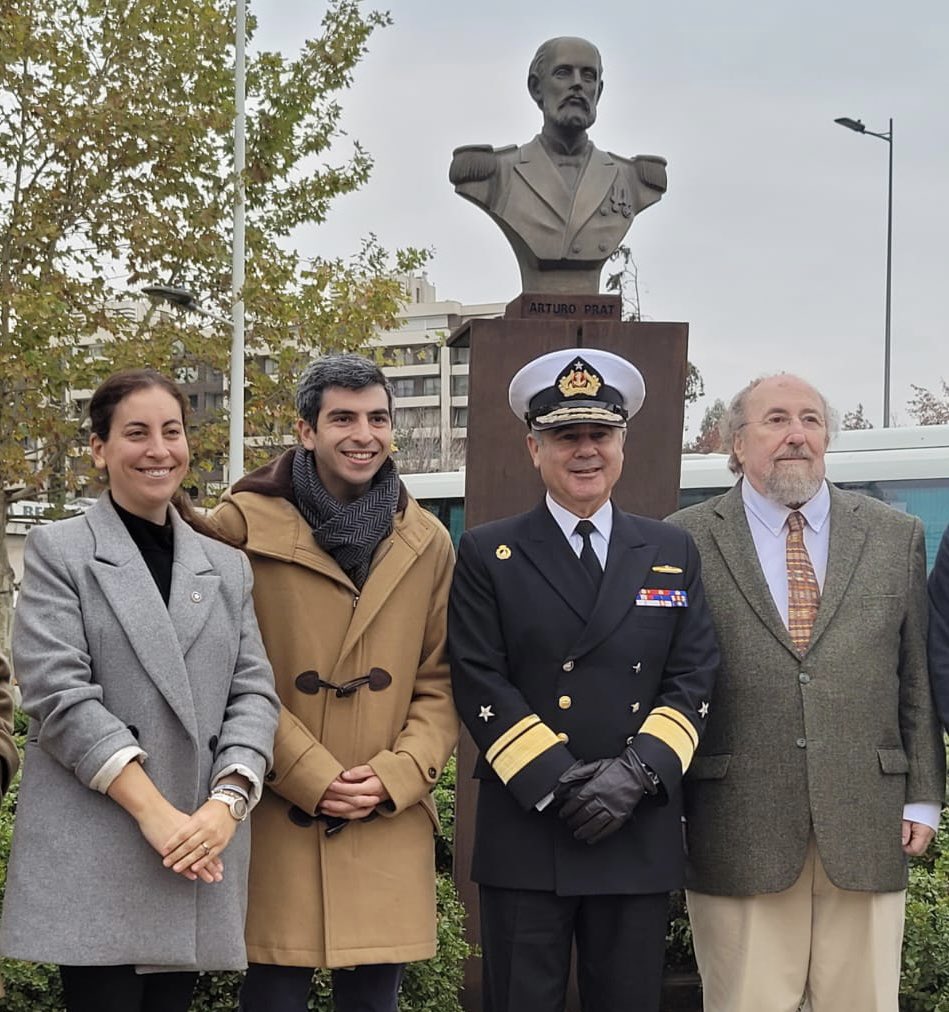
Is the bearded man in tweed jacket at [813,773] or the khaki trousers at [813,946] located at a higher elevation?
the bearded man in tweed jacket at [813,773]

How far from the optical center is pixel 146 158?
11938 millimetres

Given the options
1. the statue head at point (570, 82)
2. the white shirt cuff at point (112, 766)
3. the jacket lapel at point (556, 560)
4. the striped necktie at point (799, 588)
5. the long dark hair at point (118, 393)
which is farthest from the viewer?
the statue head at point (570, 82)

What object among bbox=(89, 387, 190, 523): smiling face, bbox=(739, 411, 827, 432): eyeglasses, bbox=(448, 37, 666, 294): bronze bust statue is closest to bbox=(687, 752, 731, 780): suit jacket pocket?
bbox=(739, 411, 827, 432): eyeglasses

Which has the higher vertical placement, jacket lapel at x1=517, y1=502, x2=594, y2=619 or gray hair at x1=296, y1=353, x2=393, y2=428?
gray hair at x1=296, y1=353, x2=393, y2=428

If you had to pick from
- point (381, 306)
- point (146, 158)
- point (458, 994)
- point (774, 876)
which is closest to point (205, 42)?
point (146, 158)

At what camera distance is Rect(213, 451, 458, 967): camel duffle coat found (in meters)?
3.07

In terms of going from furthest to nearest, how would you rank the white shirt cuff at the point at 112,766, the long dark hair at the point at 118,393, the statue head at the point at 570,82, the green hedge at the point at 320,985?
the statue head at the point at 570,82
the green hedge at the point at 320,985
the long dark hair at the point at 118,393
the white shirt cuff at the point at 112,766

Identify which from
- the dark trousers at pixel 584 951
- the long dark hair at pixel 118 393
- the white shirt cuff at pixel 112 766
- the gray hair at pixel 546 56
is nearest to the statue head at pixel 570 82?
the gray hair at pixel 546 56

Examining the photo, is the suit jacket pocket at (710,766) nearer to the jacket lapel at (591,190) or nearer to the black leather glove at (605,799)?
the black leather glove at (605,799)

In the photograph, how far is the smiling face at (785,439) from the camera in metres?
3.45

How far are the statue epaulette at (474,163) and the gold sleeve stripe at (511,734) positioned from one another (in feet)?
9.57

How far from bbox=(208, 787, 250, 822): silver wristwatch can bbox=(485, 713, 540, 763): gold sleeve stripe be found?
21.9 inches

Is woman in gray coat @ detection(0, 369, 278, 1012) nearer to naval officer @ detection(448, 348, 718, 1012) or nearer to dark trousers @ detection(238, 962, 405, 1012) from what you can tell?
dark trousers @ detection(238, 962, 405, 1012)

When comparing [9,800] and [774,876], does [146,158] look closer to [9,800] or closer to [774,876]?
[9,800]
